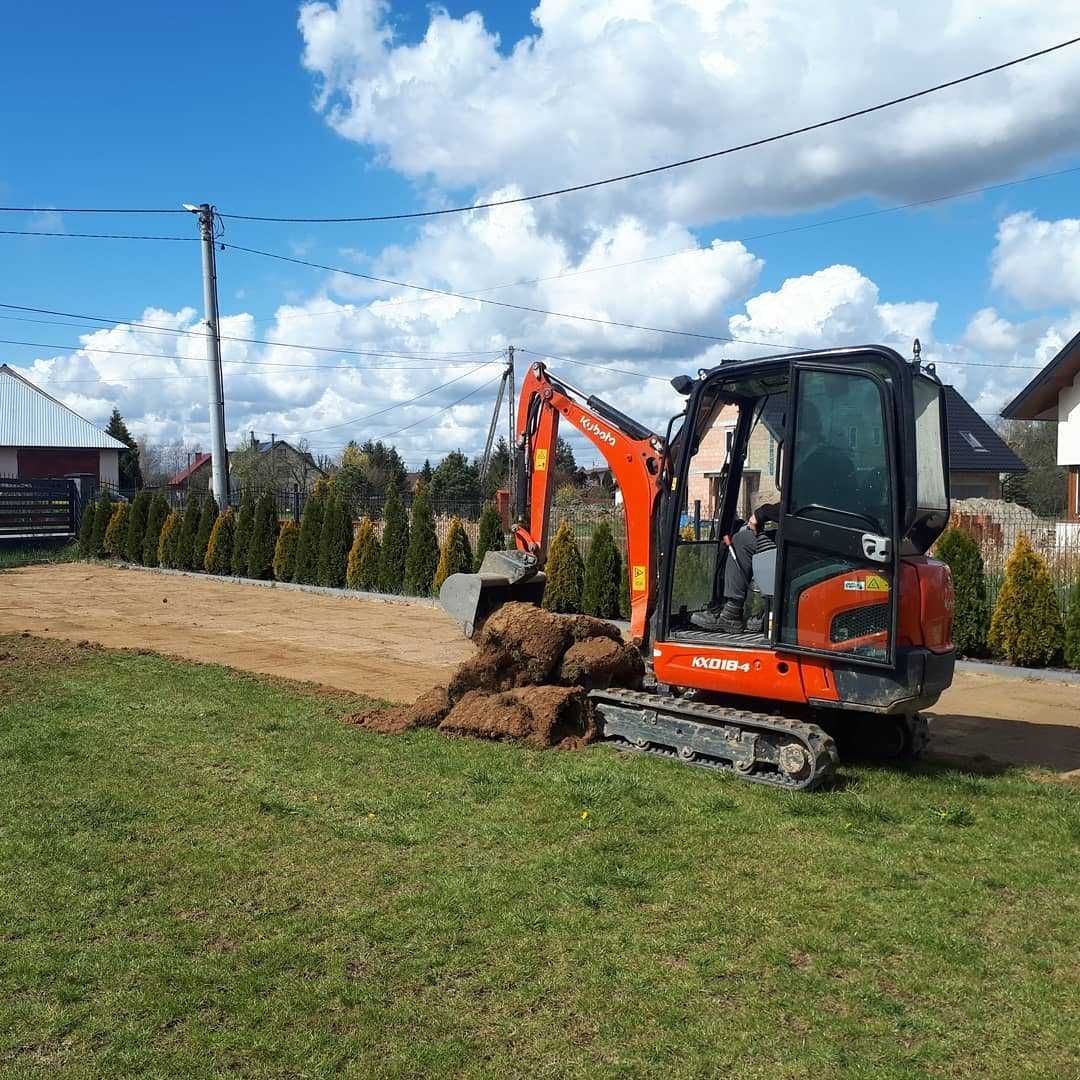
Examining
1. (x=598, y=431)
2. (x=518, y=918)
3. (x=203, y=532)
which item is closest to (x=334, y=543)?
(x=203, y=532)

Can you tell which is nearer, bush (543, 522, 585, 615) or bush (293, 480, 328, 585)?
bush (543, 522, 585, 615)

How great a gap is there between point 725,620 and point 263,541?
18666mm

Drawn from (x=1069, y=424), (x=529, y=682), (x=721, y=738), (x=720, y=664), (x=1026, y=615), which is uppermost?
(x=1069, y=424)

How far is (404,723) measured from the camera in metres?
8.88

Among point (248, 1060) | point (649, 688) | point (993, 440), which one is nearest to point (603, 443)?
point (649, 688)

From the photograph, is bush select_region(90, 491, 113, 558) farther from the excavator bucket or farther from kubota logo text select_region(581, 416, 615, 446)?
kubota logo text select_region(581, 416, 615, 446)

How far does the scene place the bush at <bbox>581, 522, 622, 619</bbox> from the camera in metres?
16.9

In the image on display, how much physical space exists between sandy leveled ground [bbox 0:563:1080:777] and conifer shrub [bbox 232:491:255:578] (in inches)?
32.7

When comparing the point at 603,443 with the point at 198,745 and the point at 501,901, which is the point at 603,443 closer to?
the point at 198,745

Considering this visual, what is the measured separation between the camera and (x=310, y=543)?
23672 millimetres

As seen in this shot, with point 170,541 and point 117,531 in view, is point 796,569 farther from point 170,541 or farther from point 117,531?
point 117,531

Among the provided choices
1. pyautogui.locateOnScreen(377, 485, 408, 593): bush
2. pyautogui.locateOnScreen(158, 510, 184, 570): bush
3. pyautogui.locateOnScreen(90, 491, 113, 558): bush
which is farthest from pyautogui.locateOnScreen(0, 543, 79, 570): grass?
pyautogui.locateOnScreen(377, 485, 408, 593): bush

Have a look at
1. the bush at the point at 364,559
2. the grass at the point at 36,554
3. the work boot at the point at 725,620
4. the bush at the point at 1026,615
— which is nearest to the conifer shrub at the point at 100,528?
A: the grass at the point at 36,554

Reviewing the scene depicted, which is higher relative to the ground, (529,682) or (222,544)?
(222,544)
